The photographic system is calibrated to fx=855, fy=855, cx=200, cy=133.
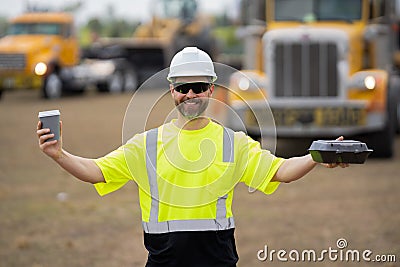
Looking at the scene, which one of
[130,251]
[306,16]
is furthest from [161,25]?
[130,251]

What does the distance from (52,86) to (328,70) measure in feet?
48.1

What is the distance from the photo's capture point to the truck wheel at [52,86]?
25203 millimetres

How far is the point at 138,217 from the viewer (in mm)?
8078

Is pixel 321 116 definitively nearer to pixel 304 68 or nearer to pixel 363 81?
pixel 363 81

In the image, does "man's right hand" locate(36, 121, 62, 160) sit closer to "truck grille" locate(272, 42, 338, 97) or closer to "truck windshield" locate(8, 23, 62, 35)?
"truck grille" locate(272, 42, 338, 97)

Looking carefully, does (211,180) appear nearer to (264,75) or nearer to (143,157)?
(143,157)

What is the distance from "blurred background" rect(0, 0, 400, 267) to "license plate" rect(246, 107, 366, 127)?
0.02 meters

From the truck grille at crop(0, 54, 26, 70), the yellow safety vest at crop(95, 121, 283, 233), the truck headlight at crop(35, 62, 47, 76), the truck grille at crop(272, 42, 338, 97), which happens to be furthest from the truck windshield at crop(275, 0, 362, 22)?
the truck grille at crop(0, 54, 26, 70)

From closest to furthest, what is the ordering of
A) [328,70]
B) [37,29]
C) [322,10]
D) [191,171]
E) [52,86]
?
[191,171], [328,70], [322,10], [52,86], [37,29]

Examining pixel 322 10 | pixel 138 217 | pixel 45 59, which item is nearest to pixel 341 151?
pixel 138 217

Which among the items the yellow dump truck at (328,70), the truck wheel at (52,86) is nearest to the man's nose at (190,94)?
the yellow dump truck at (328,70)

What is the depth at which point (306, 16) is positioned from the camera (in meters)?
12.6

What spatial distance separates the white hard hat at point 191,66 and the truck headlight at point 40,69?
21.4 m

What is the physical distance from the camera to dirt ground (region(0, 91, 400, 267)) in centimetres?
654
